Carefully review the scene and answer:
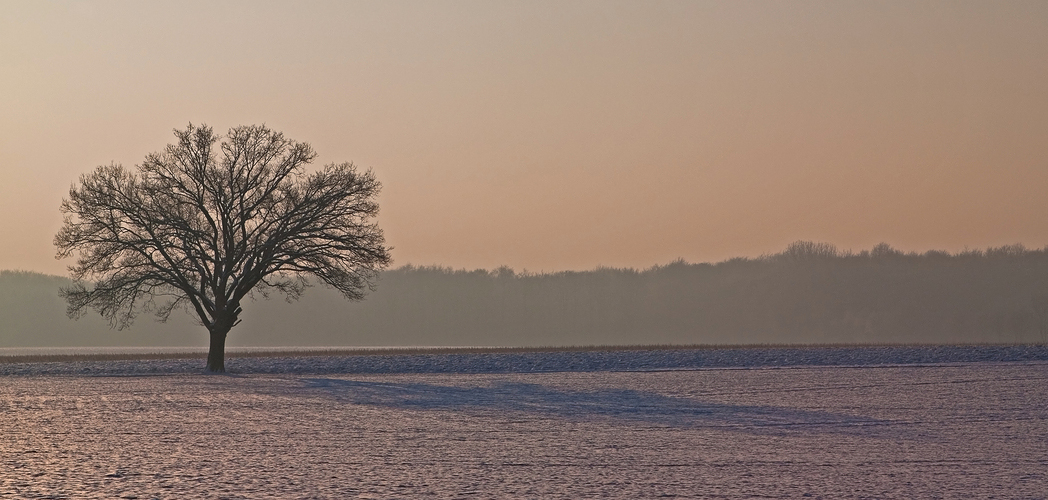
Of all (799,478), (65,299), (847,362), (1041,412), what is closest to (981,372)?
(847,362)

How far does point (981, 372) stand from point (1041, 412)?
1457 centimetres

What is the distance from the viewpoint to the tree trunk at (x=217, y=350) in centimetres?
4303

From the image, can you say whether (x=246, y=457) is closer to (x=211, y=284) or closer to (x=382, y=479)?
(x=382, y=479)

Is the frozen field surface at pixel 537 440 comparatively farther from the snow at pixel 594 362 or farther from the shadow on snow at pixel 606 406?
the snow at pixel 594 362

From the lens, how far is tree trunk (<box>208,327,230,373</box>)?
43.0 metres

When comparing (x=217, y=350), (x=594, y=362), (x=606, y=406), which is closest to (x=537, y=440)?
(x=606, y=406)

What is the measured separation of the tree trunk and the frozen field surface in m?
12.3

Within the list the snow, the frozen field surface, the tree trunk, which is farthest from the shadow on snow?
the tree trunk

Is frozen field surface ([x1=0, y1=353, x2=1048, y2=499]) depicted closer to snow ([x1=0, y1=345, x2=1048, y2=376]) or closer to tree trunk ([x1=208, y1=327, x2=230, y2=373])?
snow ([x1=0, y1=345, x2=1048, y2=376])

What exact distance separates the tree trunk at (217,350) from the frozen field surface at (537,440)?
40.2 feet

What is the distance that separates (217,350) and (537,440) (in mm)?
30761

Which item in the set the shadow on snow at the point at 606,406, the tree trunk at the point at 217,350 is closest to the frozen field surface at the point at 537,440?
the shadow on snow at the point at 606,406

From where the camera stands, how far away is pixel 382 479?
1157cm

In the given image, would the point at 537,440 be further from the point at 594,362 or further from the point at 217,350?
the point at 217,350
